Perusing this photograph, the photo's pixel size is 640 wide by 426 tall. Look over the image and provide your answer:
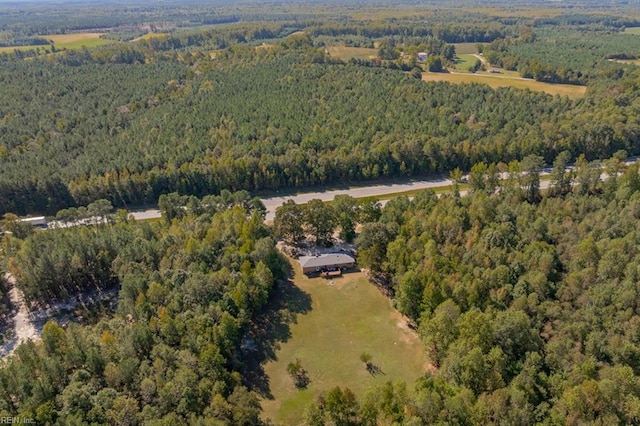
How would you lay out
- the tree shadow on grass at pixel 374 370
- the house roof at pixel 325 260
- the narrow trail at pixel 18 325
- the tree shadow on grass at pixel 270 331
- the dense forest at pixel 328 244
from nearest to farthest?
the dense forest at pixel 328 244
the tree shadow on grass at pixel 270 331
the tree shadow on grass at pixel 374 370
the narrow trail at pixel 18 325
the house roof at pixel 325 260

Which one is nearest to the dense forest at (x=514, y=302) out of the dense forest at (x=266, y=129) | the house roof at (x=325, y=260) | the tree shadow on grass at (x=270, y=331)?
the house roof at (x=325, y=260)

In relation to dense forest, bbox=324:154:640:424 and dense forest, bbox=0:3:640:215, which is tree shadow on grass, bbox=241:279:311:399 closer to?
dense forest, bbox=324:154:640:424

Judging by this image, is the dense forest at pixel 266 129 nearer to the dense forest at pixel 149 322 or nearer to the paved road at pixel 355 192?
the paved road at pixel 355 192

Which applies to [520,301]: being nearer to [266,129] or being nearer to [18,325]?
[18,325]

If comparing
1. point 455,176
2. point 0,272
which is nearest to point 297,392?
point 0,272

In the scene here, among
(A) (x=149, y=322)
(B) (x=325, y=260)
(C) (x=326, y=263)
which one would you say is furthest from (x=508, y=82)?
(A) (x=149, y=322)

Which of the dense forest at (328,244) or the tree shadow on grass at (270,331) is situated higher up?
the dense forest at (328,244)
